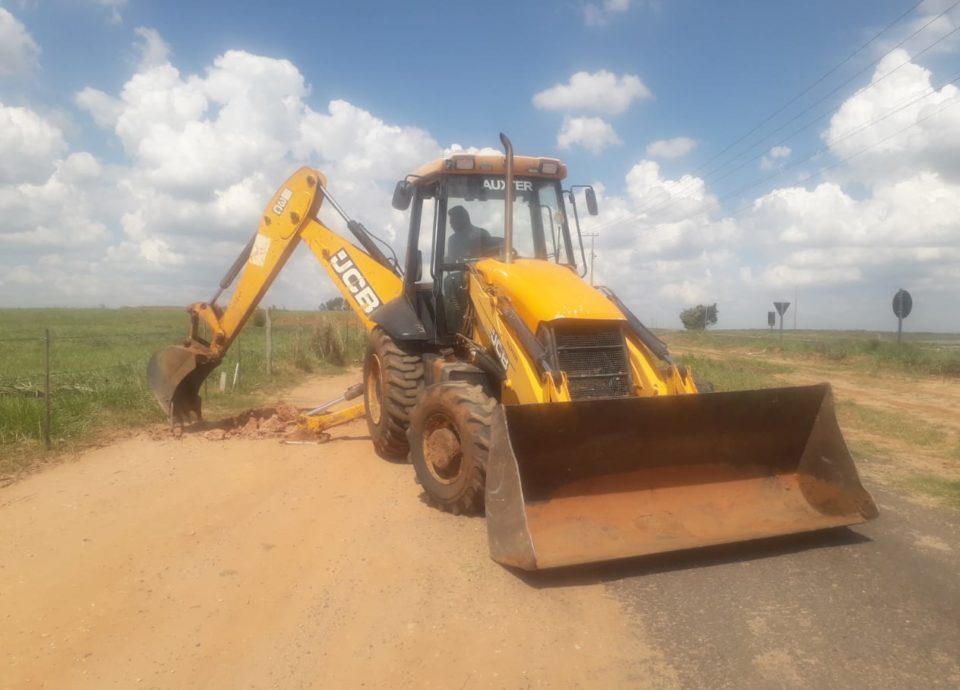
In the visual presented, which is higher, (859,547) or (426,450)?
(426,450)

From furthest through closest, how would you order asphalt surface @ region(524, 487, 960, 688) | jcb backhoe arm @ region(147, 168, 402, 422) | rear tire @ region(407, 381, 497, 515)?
jcb backhoe arm @ region(147, 168, 402, 422) → rear tire @ region(407, 381, 497, 515) → asphalt surface @ region(524, 487, 960, 688)

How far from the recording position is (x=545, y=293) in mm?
5750

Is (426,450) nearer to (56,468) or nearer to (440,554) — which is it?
(440,554)

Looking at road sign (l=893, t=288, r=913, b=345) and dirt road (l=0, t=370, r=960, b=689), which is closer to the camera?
dirt road (l=0, t=370, r=960, b=689)

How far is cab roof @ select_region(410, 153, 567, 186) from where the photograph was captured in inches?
281

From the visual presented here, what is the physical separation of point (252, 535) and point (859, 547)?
445 centimetres

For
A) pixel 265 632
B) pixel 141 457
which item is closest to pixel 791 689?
pixel 265 632

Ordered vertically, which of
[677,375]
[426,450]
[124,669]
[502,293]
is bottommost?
[124,669]

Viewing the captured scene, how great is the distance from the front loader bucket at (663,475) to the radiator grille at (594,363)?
656 millimetres

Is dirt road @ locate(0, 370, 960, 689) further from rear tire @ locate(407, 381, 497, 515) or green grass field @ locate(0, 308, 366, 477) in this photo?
green grass field @ locate(0, 308, 366, 477)

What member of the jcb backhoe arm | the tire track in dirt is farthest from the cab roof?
the tire track in dirt

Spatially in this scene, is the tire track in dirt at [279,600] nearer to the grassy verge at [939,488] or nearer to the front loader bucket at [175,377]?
the front loader bucket at [175,377]

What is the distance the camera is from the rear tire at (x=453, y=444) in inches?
209

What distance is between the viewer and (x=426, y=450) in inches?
236
